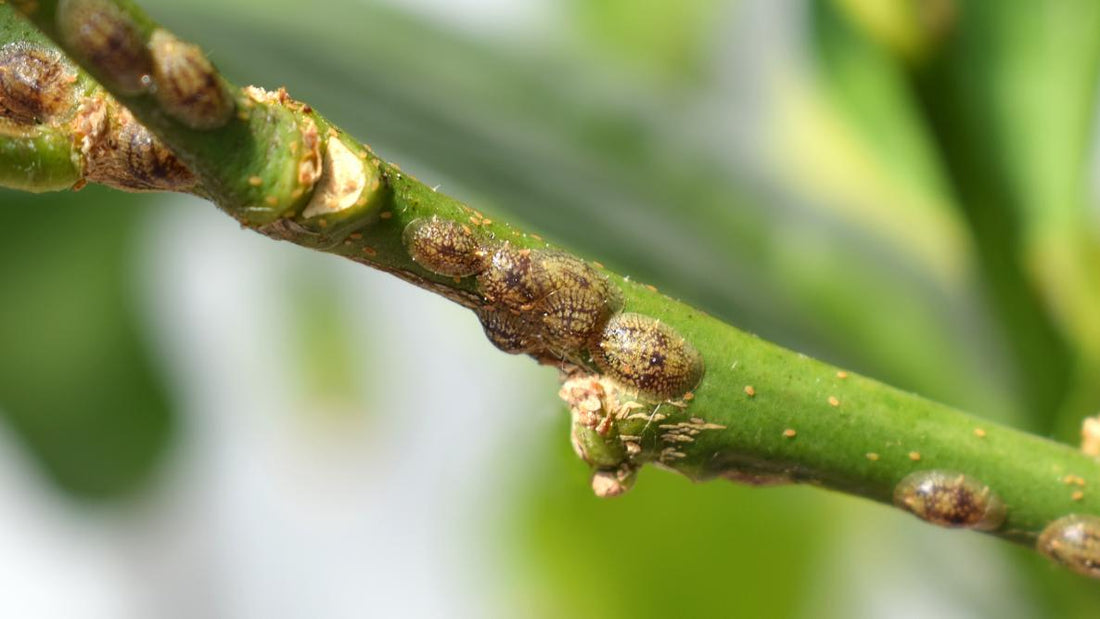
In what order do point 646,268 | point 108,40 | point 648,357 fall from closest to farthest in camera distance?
1. point 108,40
2. point 648,357
3. point 646,268

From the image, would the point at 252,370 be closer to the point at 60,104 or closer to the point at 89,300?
the point at 89,300

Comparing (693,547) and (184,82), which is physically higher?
(693,547)

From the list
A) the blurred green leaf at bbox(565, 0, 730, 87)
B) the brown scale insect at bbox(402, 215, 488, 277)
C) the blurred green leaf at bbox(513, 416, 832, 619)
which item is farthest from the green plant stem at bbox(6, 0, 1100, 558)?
the blurred green leaf at bbox(565, 0, 730, 87)

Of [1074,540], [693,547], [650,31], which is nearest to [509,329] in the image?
[1074,540]

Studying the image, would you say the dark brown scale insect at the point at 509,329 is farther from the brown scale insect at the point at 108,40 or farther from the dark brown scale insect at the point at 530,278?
the brown scale insect at the point at 108,40

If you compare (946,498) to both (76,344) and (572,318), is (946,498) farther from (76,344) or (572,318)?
(76,344)

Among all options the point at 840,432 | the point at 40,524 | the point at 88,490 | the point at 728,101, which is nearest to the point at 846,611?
the point at 728,101

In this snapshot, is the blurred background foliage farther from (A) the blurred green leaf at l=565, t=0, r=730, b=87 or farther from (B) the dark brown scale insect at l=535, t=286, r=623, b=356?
(B) the dark brown scale insect at l=535, t=286, r=623, b=356
